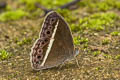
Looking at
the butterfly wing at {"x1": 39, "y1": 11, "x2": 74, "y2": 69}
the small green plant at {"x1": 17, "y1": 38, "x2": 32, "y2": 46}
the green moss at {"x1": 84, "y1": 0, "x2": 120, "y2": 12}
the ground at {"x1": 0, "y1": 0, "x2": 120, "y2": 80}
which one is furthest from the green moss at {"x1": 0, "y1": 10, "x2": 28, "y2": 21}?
the butterfly wing at {"x1": 39, "y1": 11, "x2": 74, "y2": 69}

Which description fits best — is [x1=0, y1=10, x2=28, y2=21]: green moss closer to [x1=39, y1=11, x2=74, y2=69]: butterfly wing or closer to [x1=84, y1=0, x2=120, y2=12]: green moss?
[x1=84, y1=0, x2=120, y2=12]: green moss

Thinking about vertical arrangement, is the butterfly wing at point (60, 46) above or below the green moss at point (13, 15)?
above

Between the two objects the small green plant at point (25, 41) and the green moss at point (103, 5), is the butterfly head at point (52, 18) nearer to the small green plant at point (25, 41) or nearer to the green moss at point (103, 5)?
the small green plant at point (25, 41)

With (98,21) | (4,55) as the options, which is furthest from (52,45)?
(98,21)

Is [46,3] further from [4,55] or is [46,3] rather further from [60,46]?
[60,46]

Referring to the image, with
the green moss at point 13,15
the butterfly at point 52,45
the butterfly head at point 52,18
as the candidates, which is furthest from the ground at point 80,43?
the butterfly head at point 52,18

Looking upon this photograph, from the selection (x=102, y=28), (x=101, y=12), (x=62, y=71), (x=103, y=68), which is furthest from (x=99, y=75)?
(x=101, y=12)
